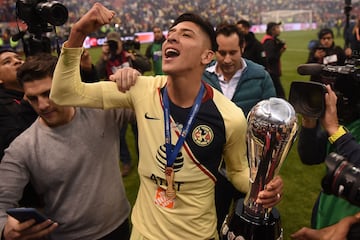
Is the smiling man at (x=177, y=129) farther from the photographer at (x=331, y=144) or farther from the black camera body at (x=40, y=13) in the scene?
the black camera body at (x=40, y=13)

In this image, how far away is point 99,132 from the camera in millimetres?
1728

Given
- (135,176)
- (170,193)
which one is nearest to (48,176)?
(170,193)

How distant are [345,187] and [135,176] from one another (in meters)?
3.43

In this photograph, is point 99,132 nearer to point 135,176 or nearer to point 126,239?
point 126,239

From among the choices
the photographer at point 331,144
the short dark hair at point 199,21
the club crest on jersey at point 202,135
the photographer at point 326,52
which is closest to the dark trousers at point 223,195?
the photographer at point 331,144

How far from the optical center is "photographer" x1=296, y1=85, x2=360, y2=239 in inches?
59.2

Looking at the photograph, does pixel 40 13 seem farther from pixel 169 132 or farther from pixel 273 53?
pixel 273 53

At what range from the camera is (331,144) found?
65.4 inches

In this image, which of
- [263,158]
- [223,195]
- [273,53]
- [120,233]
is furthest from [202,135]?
[273,53]

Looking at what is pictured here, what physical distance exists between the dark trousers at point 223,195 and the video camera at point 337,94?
1.06 meters

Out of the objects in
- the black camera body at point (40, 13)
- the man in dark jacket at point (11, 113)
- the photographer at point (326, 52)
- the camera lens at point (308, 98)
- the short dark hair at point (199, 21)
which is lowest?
the photographer at point (326, 52)

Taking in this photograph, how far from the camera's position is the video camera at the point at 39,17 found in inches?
85.2

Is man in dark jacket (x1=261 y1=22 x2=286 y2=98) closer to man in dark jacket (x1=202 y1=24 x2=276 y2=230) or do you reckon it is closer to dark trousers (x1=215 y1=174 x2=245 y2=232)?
man in dark jacket (x1=202 y1=24 x2=276 y2=230)

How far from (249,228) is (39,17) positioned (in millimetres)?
1996
